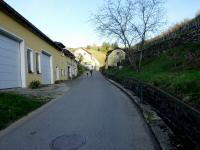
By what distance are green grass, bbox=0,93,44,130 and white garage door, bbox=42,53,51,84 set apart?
15.6 metres

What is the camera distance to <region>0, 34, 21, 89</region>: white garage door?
16.1 meters

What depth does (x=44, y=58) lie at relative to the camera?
29062 mm

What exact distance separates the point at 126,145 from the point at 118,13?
108 ft

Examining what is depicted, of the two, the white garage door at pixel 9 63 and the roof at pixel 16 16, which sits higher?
the roof at pixel 16 16

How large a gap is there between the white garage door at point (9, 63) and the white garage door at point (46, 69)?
8655 mm

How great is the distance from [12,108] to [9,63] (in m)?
7.54

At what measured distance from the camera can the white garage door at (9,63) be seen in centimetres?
1612

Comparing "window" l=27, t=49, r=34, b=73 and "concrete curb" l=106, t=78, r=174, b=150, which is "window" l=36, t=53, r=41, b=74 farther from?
"concrete curb" l=106, t=78, r=174, b=150

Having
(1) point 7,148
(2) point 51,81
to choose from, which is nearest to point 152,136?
(1) point 7,148

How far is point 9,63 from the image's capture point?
56.3 ft

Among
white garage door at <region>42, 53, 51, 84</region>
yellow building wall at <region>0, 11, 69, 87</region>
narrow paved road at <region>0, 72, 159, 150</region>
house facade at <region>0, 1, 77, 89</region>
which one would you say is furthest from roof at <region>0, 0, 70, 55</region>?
narrow paved road at <region>0, 72, 159, 150</region>

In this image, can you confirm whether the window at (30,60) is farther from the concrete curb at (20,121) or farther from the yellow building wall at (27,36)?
the concrete curb at (20,121)

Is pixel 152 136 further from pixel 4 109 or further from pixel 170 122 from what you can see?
pixel 4 109

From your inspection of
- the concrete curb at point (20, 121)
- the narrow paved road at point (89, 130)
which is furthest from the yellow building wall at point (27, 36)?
the narrow paved road at point (89, 130)
